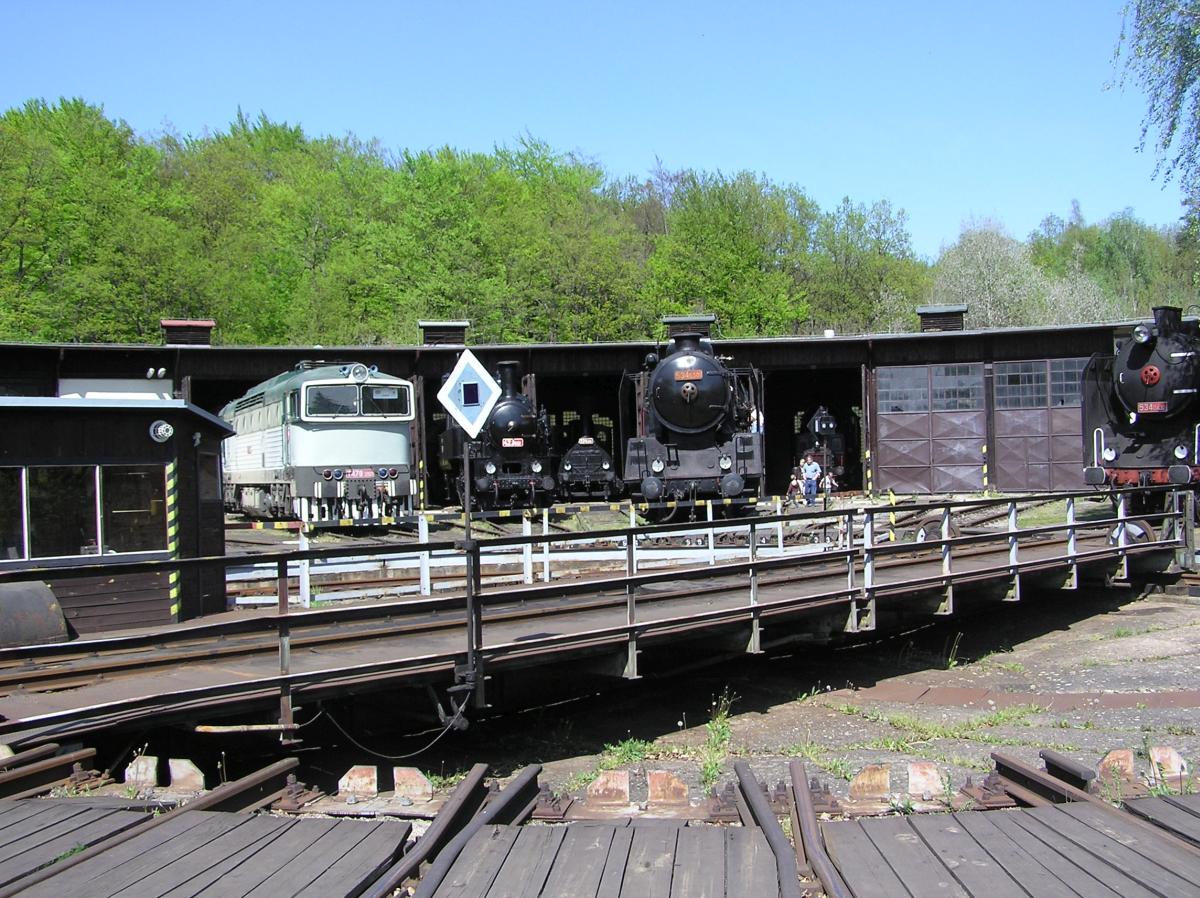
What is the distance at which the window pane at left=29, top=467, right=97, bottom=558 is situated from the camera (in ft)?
34.8

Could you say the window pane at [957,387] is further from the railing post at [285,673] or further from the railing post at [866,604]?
the railing post at [285,673]

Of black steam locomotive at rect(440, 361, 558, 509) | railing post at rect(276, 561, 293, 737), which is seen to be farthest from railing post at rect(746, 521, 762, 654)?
black steam locomotive at rect(440, 361, 558, 509)

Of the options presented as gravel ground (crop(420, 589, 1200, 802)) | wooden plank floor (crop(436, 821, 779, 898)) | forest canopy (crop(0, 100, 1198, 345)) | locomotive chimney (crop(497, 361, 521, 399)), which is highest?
forest canopy (crop(0, 100, 1198, 345))

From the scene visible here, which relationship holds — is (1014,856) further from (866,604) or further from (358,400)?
(358,400)

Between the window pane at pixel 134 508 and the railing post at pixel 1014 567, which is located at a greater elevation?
the window pane at pixel 134 508

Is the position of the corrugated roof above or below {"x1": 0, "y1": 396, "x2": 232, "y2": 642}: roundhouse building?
above

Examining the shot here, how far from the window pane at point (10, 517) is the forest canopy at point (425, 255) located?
3685cm

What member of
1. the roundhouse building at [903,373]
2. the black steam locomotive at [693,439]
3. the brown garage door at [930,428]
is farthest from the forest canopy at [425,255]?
the black steam locomotive at [693,439]

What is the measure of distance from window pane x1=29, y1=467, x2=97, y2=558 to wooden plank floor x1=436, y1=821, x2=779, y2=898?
7.23 metres

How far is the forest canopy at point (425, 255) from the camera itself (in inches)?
1836

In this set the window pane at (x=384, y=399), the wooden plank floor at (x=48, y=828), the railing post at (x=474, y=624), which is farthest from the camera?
the window pane at (x=384, y=399)

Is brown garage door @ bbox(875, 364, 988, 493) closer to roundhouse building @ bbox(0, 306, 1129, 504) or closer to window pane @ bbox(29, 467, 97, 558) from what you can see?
roundhouse building @ bbox(0, 306, 1129, 504)

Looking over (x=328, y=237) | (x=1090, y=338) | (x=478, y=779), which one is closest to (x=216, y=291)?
(x=328, y=237)

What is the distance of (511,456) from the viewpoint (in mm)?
27141
